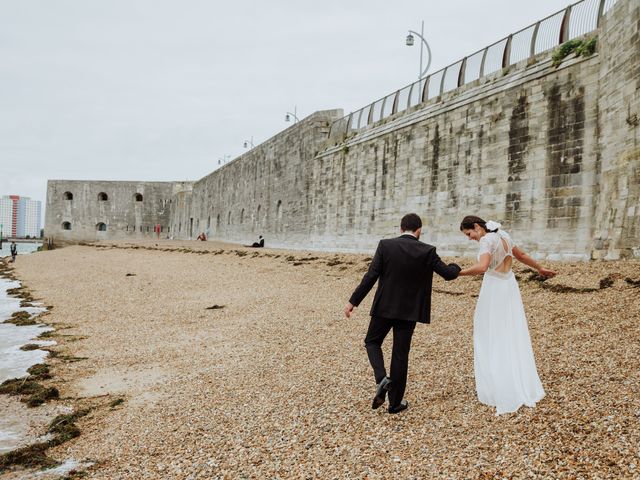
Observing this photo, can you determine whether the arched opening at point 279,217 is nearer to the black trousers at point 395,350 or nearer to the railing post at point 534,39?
the railing post at point 534,39

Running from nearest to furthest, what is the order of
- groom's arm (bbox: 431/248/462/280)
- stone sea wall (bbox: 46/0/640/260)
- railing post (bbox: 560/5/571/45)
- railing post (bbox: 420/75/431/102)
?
groom's arm (bbox: 431/248/462/280), stone sea wall (bbox: 46/0/640/260), railing post (bbox: 560/5/571/45), railing post (bbox: 420/75/431/102)

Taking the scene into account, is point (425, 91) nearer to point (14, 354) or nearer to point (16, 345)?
point (16, 345)

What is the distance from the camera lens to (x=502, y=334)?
382cm

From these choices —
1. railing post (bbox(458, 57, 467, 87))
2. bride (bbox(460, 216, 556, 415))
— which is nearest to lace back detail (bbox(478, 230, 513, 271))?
bride (bbox(460, 216, 556, 415))

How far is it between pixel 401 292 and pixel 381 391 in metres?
0.81

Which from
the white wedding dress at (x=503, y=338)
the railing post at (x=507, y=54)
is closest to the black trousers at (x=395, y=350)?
the white wedding dress at (x=503, y=338)

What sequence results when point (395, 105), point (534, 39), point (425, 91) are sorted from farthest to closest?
point (395, 105) < point (425, 91) < point (534, 39)

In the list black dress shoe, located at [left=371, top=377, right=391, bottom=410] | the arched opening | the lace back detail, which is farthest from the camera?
the arched opening

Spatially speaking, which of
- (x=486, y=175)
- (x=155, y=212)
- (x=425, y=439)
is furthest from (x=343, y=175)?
(x=155, y=212)

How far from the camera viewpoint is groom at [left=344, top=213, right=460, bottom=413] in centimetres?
379

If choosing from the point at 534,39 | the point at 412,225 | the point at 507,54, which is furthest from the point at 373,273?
the point at 507,54

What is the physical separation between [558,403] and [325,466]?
6.19 feet

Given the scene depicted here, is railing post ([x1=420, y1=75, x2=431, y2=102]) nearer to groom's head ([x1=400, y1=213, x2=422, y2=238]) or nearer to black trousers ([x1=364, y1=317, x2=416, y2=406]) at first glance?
groom's head ([x1=400, y1=213, x2=422, y2=238])

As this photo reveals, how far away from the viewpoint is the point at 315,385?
496 centimetres
